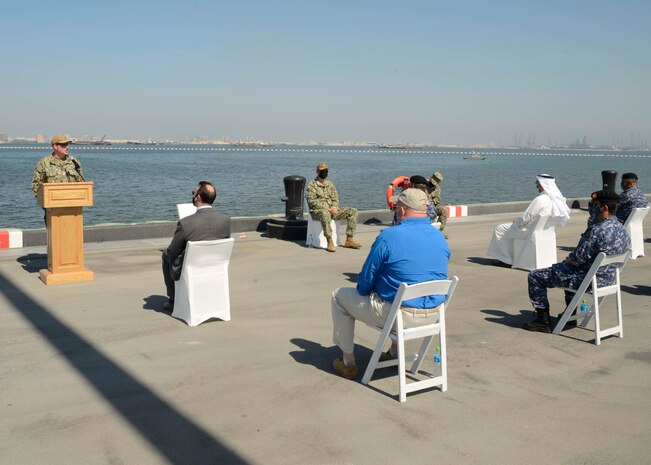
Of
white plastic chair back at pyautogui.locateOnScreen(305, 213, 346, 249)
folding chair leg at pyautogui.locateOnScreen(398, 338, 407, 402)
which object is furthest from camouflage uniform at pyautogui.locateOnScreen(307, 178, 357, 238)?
folding chair leg at pyautogui.locateOnScreen(398, 338, 407, 402)

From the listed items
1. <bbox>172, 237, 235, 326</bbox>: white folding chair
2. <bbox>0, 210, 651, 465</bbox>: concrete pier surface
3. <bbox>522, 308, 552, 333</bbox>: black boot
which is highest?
<bbox>172, 237, 235, 326</bbox>: white folding chair

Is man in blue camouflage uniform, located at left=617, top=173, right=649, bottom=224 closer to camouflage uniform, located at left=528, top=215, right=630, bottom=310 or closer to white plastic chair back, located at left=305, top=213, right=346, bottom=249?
white plastic chair back, located at left=305, top=213, right=346, bottom=249

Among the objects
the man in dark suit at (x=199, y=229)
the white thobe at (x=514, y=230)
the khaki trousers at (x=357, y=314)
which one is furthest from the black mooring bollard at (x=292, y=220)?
the khaki trousers at (x=357, y=314)

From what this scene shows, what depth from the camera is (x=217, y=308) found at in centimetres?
709

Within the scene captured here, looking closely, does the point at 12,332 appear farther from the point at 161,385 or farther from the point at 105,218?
the point at 105,218

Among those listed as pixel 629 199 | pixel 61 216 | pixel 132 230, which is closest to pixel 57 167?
pixel 61 216

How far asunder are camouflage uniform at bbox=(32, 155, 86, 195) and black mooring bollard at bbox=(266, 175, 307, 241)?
474 cm

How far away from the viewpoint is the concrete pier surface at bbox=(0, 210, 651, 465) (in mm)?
4141

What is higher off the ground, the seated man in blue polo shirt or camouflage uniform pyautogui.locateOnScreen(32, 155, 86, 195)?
camouflage uniform pyautogui.locateOnScreen(32, 155, 86, 195)

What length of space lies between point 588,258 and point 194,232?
3842 millimetres

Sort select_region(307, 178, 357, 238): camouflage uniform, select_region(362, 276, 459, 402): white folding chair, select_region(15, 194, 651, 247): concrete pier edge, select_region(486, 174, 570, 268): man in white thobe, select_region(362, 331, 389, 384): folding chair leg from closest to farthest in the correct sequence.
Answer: select_region(362, 276, 459, 402): white folding chair → select_region(362, 331, 389, 384): folding chair leg → select_region(486, 174, 570, 268): man in white thobe → select_region(15, 194, 651, 247): concrete pier edge → select_region(307, 178, 357, 238): camouflage uniform

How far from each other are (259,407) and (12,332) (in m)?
3.09

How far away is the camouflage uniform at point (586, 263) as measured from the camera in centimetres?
638

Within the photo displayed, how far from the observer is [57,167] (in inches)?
364
